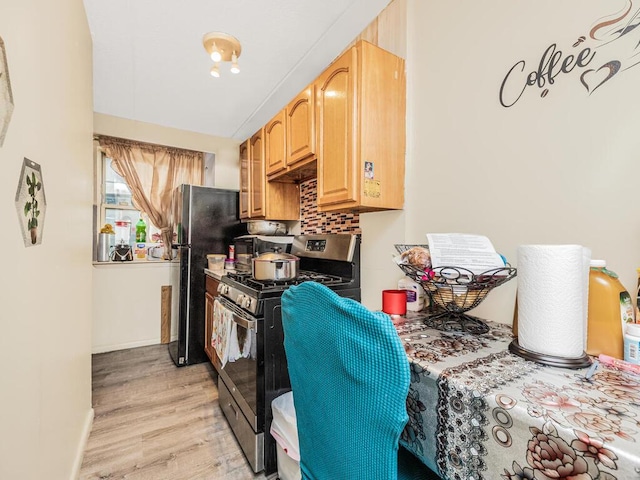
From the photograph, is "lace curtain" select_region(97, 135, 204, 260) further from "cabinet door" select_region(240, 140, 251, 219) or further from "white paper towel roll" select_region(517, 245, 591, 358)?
"white paper towel roll" select_region(517, 245, 591, 358)

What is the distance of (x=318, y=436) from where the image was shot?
757 millimetres

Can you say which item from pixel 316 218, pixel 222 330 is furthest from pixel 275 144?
pixel 222 330

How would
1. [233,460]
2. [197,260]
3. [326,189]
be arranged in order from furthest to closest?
[197,260]
[326,189]
[233,460]

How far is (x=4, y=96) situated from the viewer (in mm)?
684

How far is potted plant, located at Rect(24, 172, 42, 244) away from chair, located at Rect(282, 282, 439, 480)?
78 cm

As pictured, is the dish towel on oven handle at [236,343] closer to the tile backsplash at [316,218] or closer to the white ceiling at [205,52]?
the tile backsplash at [316,218]

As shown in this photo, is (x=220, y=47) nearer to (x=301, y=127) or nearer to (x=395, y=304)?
(x=301, y=127)

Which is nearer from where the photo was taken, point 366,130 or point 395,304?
point 395,304

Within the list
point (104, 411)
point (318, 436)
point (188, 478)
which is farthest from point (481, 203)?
point (104, 411)

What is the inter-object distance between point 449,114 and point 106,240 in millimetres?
3440

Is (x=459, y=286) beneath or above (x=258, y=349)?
above

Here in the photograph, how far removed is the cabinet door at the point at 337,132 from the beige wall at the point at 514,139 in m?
0.33

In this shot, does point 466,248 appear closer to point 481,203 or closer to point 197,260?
point 481,203

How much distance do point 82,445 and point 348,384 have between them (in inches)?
72.1
